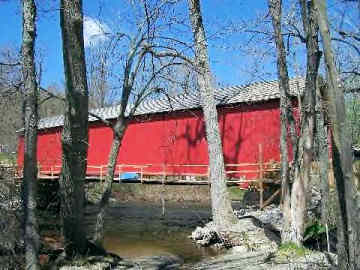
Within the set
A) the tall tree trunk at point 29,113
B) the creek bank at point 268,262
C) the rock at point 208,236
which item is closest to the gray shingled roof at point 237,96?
the rock at point 208,236

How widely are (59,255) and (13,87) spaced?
2540mm

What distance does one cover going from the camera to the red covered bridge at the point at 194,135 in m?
19.2

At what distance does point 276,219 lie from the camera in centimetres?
1120

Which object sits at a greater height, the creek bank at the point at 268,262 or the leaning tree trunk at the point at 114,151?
the leaning tree trunk at the point at 114,151

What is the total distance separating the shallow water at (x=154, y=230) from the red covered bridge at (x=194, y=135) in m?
2.06

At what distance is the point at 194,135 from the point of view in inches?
872

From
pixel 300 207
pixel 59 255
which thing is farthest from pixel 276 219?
pixel 59 255

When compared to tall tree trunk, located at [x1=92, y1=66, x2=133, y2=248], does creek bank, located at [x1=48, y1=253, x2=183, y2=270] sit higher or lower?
lower

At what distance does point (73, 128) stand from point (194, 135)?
15.5 metres

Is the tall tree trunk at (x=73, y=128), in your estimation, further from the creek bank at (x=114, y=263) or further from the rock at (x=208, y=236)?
the rock at (x=208, y=236)

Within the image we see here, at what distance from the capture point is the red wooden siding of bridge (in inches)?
762

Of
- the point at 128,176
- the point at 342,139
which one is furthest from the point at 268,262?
the point at 128,176

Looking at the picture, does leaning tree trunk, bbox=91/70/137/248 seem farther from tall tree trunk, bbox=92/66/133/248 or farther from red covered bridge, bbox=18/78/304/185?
red covered bridge, bbox=18/78/304/185

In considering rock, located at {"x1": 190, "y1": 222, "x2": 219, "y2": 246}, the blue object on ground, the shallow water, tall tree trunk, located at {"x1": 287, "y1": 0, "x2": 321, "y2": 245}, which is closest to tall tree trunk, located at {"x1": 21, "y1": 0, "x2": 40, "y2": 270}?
tall tree trunk, located at {"x1": 287, "y1": 0, "x2": 321, "y2": 245}
